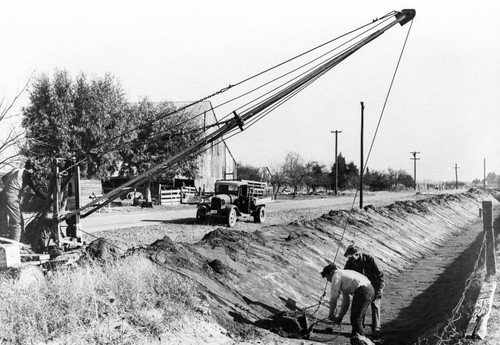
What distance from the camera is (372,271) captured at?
945 cm

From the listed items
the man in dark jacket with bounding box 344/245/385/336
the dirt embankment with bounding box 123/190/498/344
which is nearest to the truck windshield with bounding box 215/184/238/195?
the dirt embankment with bounding box 123/190/498/344

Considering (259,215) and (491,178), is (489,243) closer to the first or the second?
(259,215)

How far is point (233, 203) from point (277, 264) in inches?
401

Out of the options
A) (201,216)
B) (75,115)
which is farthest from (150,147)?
(201,216)

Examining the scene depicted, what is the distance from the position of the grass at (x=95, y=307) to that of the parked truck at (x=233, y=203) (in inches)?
517

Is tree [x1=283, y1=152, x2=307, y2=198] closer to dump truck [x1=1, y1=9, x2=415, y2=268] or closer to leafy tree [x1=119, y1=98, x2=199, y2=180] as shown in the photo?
leafy tree [x1=119, y1=98, x2=199, y2=180]

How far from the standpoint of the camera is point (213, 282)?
962 cm

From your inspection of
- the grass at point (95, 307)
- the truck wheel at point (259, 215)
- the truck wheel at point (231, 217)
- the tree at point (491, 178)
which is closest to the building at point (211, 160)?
the truck wheel at point (259, 215)

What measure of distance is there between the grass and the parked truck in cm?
1313

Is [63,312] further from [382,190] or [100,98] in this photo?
[382,190]

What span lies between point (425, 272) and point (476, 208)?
3572 centimetres

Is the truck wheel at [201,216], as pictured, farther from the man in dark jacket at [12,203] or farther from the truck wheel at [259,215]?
the man in dark jacket at [12,203]

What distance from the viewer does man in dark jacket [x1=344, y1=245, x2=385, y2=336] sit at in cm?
941

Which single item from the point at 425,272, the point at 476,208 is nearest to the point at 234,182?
the point at 425,272
